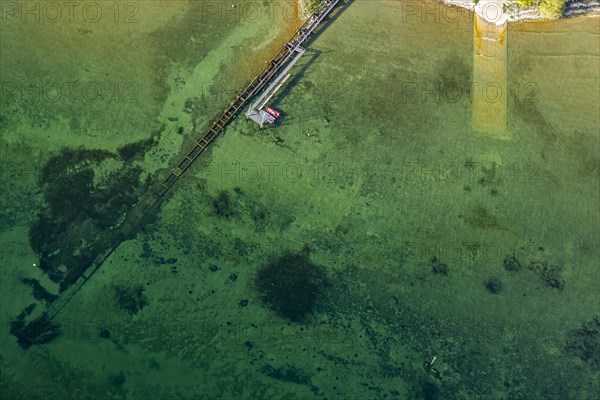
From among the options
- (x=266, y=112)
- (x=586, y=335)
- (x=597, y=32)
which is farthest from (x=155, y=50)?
(x=586, y=335)

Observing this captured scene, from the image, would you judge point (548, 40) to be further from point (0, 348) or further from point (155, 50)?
point (0, 348)

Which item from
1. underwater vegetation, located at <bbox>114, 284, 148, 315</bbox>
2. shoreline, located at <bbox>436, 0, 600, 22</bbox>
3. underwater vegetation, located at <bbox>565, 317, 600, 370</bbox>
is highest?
shoreline, located at <bbox>436, 0, 600, 22</bbox>

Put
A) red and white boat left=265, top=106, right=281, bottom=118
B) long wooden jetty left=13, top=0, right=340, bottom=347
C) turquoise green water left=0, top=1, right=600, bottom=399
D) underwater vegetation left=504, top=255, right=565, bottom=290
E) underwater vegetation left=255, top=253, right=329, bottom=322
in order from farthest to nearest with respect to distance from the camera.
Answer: underwater vegetation left=504, top=255, right=565, bottom=290 < red and white boat left=265, top=106, right=281, bottom=118 < underwater vegetation left=255, top=253, right=329, bottom=322 < turquoise green water left=0, top=1, right=600, bottom=399 < long wooden jetty left=13, top=0, right=340, bottom=347

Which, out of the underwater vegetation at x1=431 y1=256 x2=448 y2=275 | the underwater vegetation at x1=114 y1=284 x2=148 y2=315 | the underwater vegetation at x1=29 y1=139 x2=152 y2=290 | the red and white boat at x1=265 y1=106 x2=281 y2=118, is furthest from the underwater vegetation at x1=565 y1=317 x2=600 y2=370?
the underwater vegetation at x1=29 y1=139 x2=152 y2=290

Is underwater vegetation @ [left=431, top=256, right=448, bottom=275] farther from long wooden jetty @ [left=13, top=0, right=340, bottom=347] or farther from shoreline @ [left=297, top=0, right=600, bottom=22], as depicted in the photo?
shoreline @ [left=297, top=0, right=600, bottom=22]

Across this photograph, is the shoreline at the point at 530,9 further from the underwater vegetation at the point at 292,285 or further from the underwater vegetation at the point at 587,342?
the underwater vegetation at the point at 587,342

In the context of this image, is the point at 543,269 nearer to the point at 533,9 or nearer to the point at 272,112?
the point at 533,9
